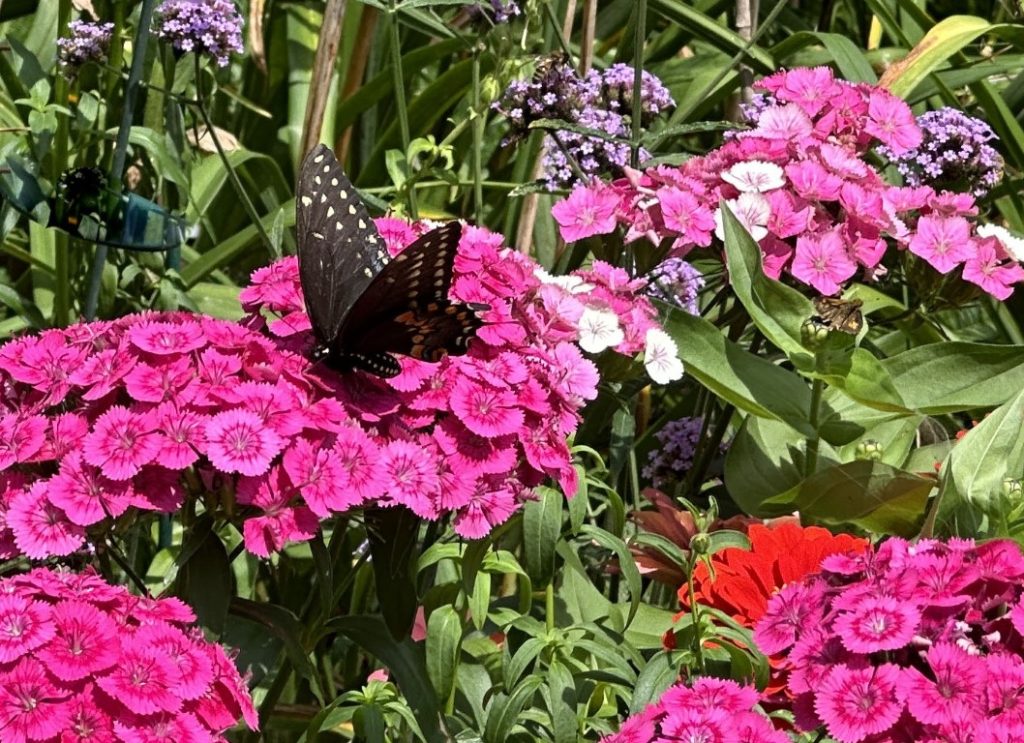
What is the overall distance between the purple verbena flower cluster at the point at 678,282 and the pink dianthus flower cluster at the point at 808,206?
0.51ft

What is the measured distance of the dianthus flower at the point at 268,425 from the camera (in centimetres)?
145

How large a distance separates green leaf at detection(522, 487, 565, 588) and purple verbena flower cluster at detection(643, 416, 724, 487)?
0.61 metres

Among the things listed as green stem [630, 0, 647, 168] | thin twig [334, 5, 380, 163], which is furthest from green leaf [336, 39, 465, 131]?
green stem [630, 0, 647, 168]

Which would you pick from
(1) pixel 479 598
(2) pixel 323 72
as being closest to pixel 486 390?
(1) pixel 479 598

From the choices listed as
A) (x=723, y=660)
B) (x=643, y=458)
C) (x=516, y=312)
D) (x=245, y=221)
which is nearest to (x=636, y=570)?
(x=723, y=660)

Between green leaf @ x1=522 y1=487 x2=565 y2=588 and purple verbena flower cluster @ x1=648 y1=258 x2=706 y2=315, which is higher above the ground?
purple verbena flower cluster @ x1=648 y1=258 x2=706 y2=315

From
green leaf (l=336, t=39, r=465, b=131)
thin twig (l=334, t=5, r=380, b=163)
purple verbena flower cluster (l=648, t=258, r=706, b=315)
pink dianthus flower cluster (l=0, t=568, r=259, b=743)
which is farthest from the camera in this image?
thin twig (l=334, t=5, r=380, b=163)

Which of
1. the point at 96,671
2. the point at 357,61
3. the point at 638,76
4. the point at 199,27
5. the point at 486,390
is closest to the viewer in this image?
the point at 96,671

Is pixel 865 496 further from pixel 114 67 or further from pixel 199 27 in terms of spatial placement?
pixel 114 67

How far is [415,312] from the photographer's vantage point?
1673 mm

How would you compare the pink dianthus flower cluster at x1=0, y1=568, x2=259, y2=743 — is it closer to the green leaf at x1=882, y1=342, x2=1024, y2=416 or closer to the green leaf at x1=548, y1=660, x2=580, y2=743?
the green leaf at x1=548, y1=660, x2=580, y2=743

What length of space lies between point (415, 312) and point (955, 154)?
930 mm

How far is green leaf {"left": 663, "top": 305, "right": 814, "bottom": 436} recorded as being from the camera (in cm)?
195

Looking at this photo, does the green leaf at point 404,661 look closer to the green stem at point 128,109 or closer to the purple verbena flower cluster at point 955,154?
the green stem at point 128,109
